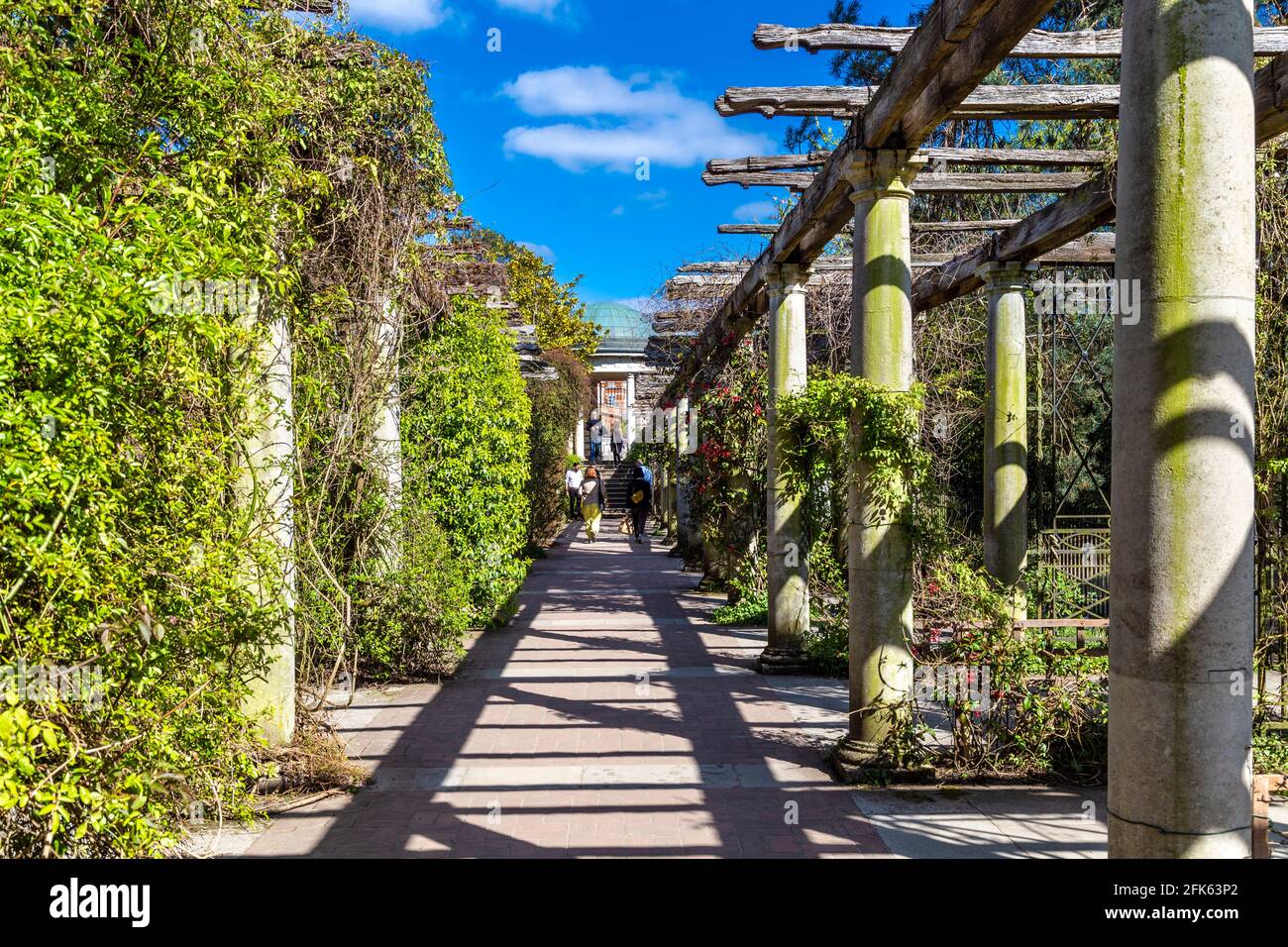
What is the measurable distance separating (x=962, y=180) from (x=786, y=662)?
13.7 ft

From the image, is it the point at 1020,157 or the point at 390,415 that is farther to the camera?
the point at 390,415

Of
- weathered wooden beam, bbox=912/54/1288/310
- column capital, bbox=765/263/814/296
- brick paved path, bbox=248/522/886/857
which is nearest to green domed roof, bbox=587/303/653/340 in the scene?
weathered wooden beam, bbox=912/54/1288/310

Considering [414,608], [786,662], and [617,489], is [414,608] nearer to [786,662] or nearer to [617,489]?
[786,662]

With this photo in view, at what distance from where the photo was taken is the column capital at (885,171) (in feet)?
19.0

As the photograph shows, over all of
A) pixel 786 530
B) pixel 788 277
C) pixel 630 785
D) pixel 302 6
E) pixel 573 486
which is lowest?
pixel 630 785

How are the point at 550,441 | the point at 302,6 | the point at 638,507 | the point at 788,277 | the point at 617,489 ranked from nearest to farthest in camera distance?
the point at 302,6, the point at 788,277, the point at 550,441, the point at 638,507, the point at 617,489

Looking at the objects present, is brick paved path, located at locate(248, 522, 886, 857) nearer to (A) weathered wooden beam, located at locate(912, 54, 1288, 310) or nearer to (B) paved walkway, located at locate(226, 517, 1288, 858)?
(B) paved walkway, located at locate(226, 517, 1288, 858)

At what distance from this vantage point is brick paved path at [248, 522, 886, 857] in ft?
15.5

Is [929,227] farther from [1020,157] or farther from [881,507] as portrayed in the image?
[881,507]

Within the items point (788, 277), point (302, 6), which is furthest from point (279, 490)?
point (788, 277)

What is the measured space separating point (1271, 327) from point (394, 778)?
587 centimetres

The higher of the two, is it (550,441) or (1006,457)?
(550,441)

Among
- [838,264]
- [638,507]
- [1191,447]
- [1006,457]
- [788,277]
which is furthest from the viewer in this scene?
[638,507]

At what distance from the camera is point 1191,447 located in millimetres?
2797
